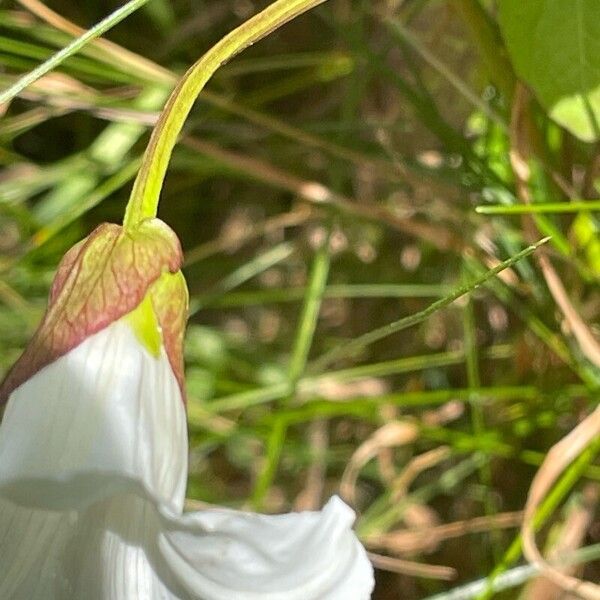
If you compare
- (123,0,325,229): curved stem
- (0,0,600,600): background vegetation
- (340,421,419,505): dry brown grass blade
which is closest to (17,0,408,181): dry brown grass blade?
(0,0,600,600): background vegetation

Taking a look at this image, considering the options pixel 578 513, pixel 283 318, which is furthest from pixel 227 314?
pixel 578 513

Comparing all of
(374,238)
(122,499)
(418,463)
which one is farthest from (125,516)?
(374,238)

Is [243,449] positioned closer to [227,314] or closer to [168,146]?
[227,314]

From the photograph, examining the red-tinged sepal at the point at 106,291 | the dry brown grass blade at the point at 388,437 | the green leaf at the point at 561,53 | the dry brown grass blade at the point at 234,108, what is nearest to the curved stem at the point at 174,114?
the red-tinged sepal at the point at 106,291

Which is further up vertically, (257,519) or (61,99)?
(61,99)

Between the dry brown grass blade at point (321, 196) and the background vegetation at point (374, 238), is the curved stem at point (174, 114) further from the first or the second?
the dry brown grass blade at point (321, 196)

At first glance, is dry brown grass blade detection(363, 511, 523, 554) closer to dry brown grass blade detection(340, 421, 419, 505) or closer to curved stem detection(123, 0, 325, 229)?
dry brown grass blade detection(340, 421, 419, 505)
